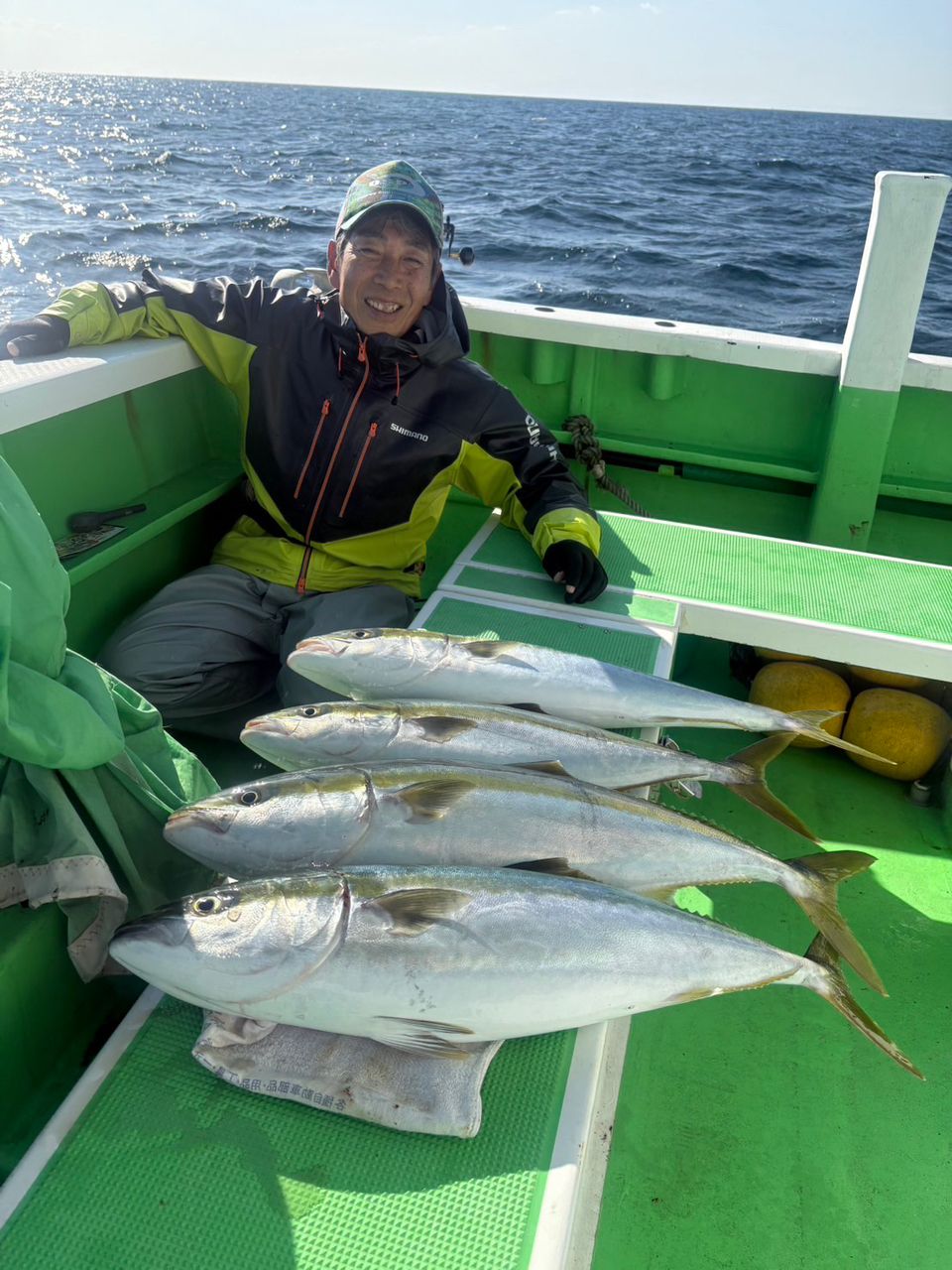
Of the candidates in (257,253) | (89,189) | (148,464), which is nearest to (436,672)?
(148,464)

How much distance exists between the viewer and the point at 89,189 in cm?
2058

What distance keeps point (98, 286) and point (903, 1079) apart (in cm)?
396

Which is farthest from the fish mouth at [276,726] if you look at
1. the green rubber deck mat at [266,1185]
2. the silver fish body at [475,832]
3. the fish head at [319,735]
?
the green rubber deck mat at [266,1185]

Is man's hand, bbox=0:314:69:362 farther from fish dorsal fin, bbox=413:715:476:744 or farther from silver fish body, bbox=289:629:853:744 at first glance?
fish dorsal fin, bbox=413:715:476:744

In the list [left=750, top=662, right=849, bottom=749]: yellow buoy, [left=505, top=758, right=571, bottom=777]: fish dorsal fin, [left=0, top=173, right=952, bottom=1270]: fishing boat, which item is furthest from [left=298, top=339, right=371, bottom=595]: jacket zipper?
[left=750, top=662, right=849, bottom=749]: yellow buoy

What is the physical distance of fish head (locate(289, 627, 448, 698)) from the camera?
249 cm

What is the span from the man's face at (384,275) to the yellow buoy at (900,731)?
2.40m

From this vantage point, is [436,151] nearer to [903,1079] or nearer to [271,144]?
[271,144]

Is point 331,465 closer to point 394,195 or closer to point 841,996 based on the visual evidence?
point 394,195

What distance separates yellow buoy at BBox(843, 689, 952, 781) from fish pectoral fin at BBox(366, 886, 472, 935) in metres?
2.42

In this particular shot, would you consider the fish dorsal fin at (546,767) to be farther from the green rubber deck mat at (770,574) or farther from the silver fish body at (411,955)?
the green rubber deck mat at (770,574)

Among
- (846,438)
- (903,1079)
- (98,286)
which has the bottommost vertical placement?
(903,1079)

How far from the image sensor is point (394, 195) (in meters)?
3.36

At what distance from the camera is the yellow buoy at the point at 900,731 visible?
11.4 ft
